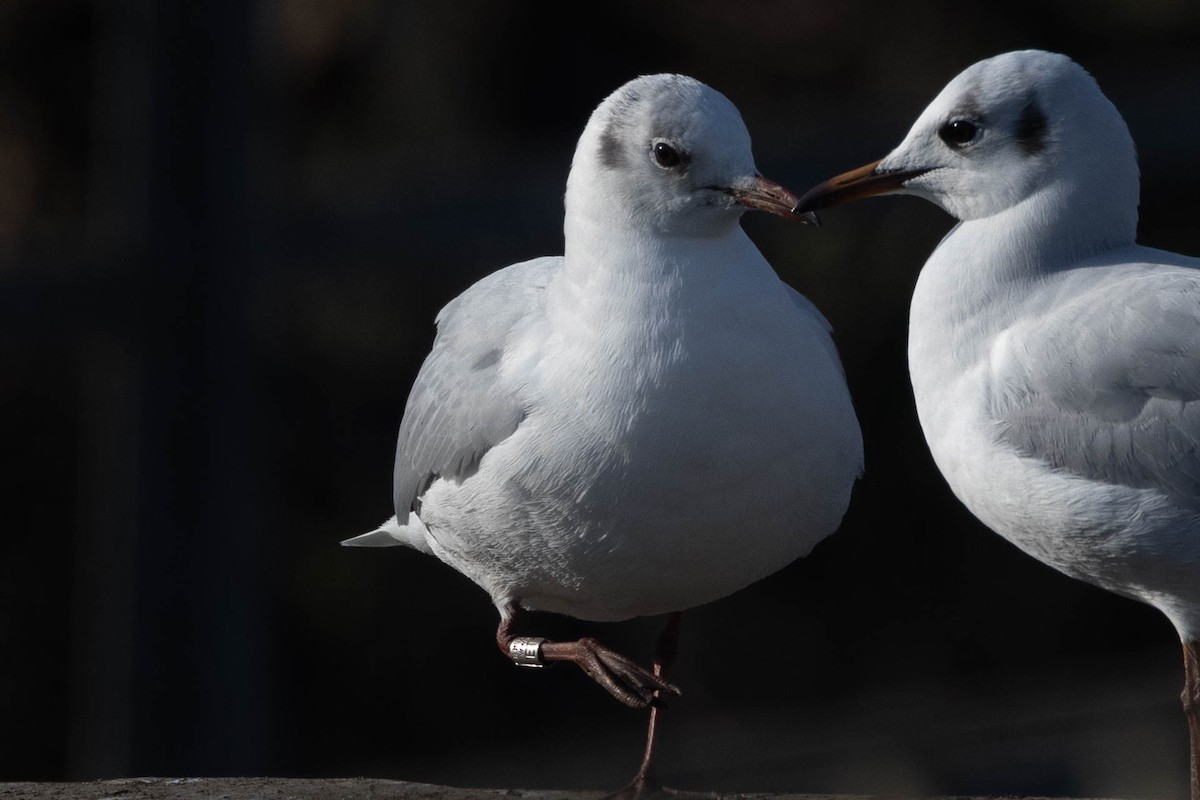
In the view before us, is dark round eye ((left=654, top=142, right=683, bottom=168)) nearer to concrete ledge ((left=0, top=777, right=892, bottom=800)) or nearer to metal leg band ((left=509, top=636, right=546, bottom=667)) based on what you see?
metal leg band ((left=509, top=636, right=546, bottom=667))

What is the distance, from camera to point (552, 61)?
434 cm

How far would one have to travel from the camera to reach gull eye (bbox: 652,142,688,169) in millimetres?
2020

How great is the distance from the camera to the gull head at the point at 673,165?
78.9 inches

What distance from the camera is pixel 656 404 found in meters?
1.96

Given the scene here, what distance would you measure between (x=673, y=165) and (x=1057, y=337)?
0.43 m

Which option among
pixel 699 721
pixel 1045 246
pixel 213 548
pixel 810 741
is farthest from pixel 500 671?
pixel 1045 246

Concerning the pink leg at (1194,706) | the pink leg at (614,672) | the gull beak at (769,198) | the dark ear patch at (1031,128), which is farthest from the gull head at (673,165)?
the pink leg at (1194,706)

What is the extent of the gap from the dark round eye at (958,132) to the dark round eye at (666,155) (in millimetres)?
280

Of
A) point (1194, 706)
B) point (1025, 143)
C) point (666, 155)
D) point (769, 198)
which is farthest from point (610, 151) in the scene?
point (1194, 706)

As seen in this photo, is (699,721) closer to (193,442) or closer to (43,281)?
(193,442)

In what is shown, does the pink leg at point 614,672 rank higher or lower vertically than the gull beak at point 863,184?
lower

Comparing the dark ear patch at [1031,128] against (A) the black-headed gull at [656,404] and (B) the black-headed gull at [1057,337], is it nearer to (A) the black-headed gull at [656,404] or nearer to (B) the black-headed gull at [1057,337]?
(B) the black-headed gull at [1057,337]

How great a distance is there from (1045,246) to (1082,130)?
124mm

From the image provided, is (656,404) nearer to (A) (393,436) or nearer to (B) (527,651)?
(B) (527,651)
